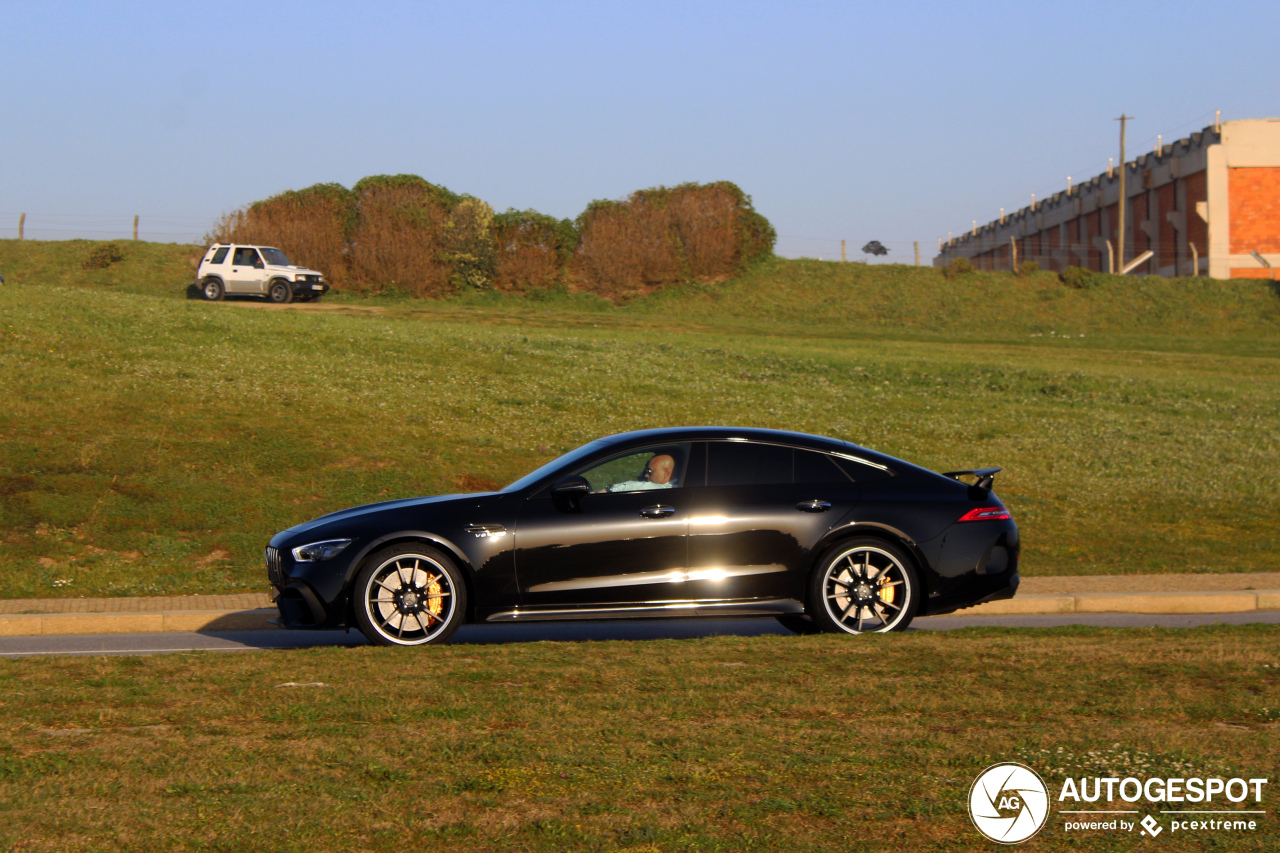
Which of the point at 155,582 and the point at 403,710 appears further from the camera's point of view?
the point at 155,582

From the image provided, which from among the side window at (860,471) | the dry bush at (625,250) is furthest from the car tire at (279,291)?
the side window at (860,471)

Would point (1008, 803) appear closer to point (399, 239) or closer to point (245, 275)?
point (245, 275)

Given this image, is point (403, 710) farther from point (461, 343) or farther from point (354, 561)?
point (461, 343)

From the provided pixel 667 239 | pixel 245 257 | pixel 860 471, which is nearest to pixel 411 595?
pixel 860 471

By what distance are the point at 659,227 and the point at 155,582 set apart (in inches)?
1774

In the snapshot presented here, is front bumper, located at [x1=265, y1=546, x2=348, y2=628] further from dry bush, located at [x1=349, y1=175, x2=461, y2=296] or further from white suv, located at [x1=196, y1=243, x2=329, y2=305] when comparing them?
dry bush, located at [x1=349, y1=175, x2=461, y2=296]

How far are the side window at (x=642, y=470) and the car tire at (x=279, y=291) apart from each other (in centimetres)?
3147

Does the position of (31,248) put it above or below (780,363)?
above

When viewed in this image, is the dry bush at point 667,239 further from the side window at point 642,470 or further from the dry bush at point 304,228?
the side window at point 642,470

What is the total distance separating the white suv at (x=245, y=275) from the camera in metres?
37.3

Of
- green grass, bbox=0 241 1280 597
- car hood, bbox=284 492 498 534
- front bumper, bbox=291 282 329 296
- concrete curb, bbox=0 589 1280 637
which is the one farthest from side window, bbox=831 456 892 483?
front bumper, bbox=291 282 329 296

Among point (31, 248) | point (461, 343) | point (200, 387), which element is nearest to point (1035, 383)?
point (461, 343)

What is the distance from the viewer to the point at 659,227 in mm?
55188

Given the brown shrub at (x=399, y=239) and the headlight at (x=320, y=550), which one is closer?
the headlight at (x=320, y=550)
